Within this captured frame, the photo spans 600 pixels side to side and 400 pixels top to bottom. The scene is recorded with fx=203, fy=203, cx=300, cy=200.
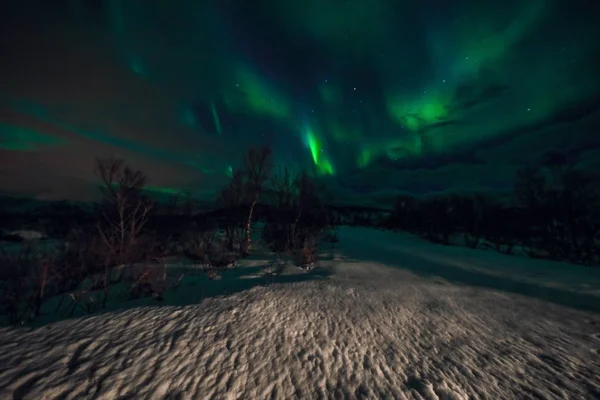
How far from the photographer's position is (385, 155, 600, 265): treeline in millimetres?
9469

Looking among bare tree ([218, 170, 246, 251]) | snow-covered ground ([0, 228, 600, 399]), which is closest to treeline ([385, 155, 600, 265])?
snow-covered ground ([0, 228, 600, 399])

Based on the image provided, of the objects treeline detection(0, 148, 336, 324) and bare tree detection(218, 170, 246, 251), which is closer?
treeline detection(0, 148, 336, 324)

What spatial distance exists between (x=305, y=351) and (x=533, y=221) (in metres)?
17.4

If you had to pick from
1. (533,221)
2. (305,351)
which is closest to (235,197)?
(305,351)

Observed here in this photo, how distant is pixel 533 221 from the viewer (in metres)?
12.2

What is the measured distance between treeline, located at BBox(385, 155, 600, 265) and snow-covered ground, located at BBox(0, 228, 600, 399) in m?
9.96

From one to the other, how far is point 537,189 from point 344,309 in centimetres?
1965

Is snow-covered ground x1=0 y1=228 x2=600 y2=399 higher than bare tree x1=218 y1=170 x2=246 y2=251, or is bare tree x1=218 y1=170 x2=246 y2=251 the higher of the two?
bare tree x1=218 y1=170 x2=246 y2=251

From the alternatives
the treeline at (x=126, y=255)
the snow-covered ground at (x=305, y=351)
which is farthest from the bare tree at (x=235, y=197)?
the snow-covered ground at (x=305, y=351)

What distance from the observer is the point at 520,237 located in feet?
38.4

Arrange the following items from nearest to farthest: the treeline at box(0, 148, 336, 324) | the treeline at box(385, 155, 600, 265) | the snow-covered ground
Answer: the snow-covered ground → the treeline at box(0, 148, 336, 324) → the treeline at box(385, 155, 600, 265)

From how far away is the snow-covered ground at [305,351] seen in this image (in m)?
1.49

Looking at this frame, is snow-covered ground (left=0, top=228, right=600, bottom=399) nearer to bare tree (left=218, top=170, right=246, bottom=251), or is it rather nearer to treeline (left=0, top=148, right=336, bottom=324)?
treeline (left=0, top=148, right=336, bottom=324)

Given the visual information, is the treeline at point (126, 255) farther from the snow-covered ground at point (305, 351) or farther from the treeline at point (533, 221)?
the treeline at point (533, 221)
